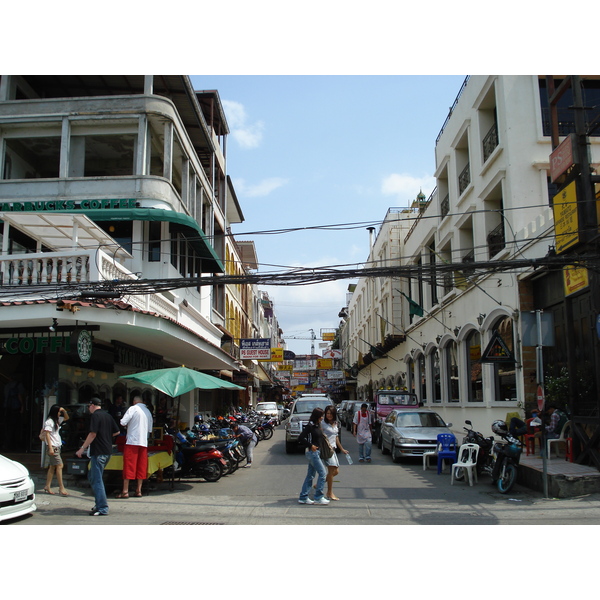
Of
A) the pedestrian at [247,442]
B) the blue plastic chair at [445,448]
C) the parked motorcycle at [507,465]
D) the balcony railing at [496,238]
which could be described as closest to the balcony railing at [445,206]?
the balcony railing at [496,238]

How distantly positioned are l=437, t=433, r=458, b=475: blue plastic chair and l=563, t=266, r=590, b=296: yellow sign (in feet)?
15.0

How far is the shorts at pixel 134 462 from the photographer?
1062 centimetres

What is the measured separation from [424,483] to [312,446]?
390cm

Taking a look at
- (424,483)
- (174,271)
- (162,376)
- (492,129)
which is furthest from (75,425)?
(492,129)

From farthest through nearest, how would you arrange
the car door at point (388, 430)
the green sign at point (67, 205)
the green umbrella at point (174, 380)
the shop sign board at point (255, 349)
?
the shop sign board at point (255, 349) → the green sign at point (67, 205) → the car door at point (388, 430) → the green umbrella at point (174, 380)

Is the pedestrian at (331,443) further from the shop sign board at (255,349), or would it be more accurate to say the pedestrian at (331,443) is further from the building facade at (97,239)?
the shop sign board at (255,349)

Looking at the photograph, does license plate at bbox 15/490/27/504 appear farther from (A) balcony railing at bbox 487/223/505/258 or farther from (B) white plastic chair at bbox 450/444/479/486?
(A) balcony railing at bbox 487/223/505/258

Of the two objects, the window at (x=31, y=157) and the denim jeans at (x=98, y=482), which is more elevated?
the window at (x=31, y=157)

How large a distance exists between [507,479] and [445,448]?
334 centimetres

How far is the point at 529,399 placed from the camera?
52.5 feet

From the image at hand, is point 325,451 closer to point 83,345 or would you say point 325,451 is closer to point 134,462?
point 134,462

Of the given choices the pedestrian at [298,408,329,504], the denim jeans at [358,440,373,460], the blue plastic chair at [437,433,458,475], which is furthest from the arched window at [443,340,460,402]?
the pedestrian at [298,408,329,504]

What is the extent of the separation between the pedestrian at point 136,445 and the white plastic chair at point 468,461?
6530 millimetres

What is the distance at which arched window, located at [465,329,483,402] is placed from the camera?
67.9ft
